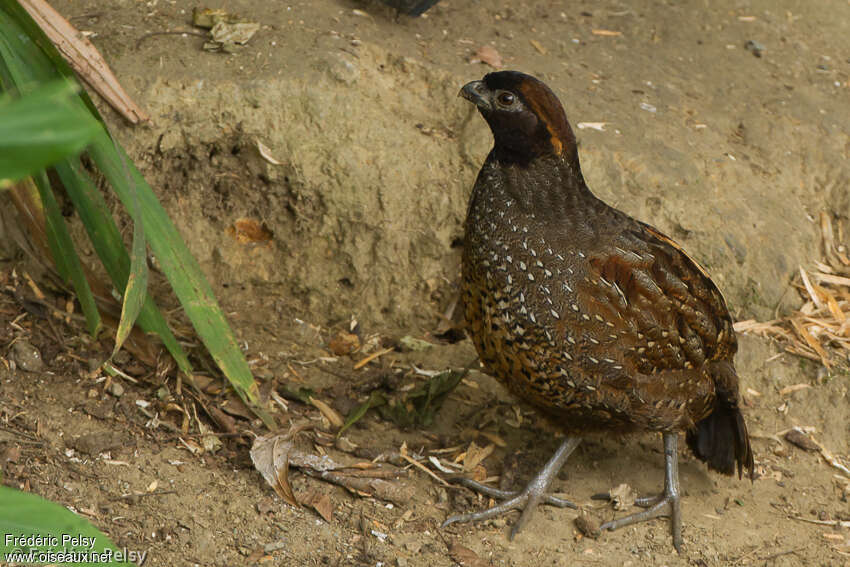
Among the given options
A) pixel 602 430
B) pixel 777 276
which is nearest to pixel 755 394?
pixel 777 276

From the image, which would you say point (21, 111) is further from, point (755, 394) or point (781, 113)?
point (781, 113)

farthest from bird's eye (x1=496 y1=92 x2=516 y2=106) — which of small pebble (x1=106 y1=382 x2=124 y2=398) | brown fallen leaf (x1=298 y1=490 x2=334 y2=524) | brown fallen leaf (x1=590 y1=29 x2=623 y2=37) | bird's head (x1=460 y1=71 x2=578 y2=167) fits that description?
brown fallen leaf (x1=590 y1=29 x2=623 y2=37)

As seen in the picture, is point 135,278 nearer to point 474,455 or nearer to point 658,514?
point 474,455

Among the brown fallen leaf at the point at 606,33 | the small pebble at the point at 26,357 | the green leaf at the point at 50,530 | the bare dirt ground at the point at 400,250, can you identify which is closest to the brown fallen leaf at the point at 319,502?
the bare dirt ground at the point at 400,250

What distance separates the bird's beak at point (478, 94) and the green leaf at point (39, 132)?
2632 mm

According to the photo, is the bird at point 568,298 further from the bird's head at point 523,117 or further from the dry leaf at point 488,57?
the dry leaf at point 488,57

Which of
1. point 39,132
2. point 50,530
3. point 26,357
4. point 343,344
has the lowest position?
point 343,344

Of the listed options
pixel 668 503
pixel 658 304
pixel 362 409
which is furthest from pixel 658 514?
pixel 362 409

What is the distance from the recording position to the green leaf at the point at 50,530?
4.00ft

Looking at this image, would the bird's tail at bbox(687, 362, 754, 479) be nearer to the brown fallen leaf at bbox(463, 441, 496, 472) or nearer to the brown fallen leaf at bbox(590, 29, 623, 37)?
the brown fallen leaf at bbox(463, 441, 496, 472)

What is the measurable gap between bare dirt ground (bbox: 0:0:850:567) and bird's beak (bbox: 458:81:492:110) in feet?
3.44

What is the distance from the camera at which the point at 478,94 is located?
3535mm

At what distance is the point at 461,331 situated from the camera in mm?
4645

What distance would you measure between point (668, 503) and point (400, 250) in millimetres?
1757
